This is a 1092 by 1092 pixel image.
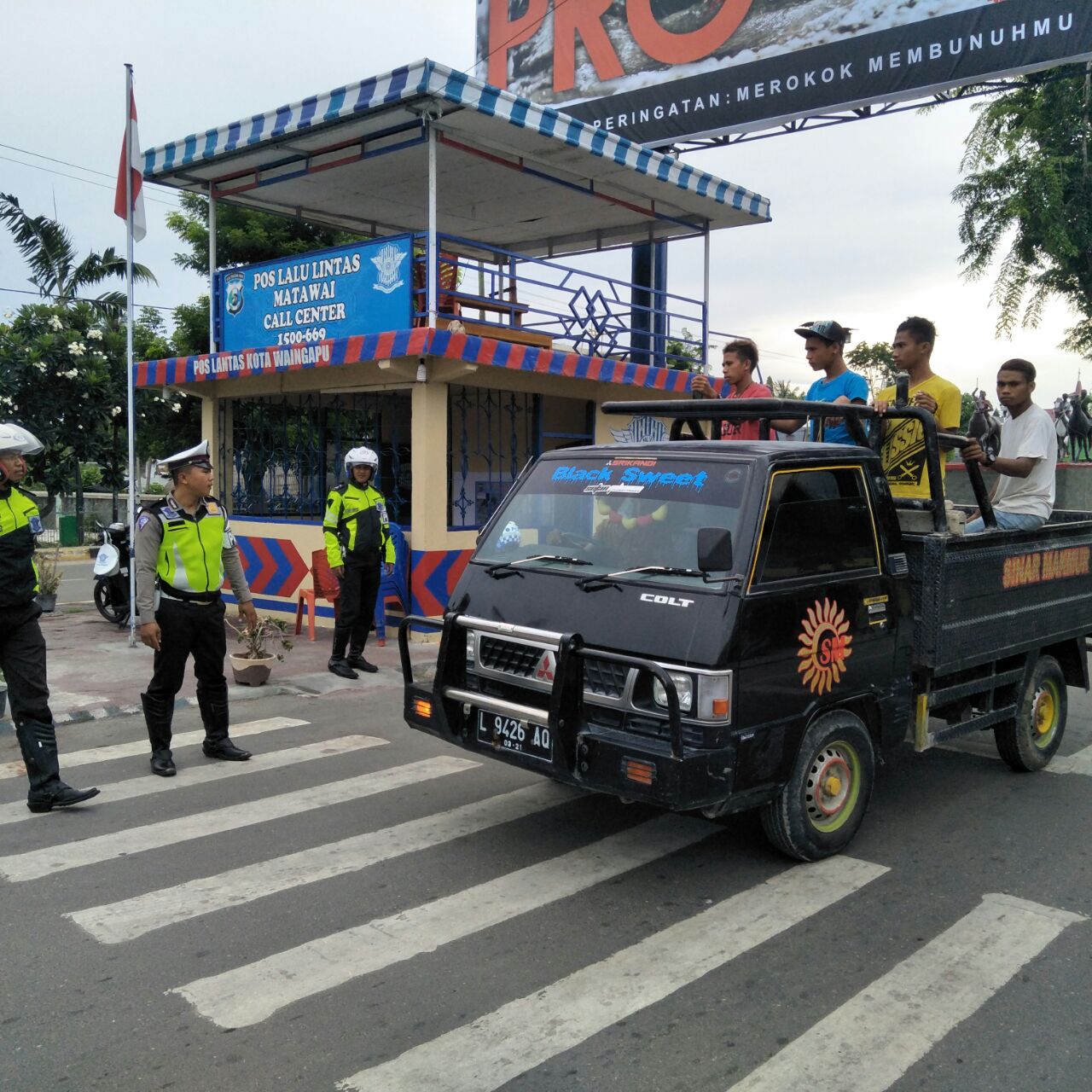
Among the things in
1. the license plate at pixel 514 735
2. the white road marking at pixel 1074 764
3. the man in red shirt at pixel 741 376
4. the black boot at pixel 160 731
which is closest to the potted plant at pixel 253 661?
the black boot at pixel 160 731

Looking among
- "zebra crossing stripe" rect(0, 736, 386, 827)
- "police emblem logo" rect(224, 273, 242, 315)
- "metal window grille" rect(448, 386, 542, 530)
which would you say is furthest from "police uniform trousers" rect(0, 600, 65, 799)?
"police emblem logo" rect(224, 273, 242, 315)

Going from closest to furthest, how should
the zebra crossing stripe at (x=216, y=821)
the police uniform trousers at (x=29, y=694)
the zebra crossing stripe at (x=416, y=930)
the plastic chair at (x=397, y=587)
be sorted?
the zebra crossing stripe at (x=416, y=930) < the zebra crossing stripe at (x=216, y=821) < the police uniform trousers at (x=29, y=694) < the plastic chair at (x=397, y=587)

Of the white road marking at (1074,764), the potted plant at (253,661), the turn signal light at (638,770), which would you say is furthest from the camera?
the potted plant at (253,661)

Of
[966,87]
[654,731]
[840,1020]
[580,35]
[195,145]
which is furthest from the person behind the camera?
[580,35]

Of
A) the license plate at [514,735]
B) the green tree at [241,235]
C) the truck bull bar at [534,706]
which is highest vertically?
the green tree at [241,235]

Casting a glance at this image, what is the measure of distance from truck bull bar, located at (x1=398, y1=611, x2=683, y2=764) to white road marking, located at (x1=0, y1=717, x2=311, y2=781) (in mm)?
2394

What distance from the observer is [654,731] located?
14.2ft

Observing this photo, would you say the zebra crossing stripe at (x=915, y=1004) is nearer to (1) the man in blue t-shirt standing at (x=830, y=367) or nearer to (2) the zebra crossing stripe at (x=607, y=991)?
(2) the zebra crossing stripe at (x=607, y=991)

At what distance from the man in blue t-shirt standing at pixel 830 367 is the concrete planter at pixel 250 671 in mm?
4873

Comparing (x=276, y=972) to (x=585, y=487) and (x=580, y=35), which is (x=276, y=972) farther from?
(x=580, y=35)

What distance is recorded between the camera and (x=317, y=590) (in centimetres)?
1116

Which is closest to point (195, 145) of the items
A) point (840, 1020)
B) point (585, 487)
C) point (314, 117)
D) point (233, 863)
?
point (314, 117)

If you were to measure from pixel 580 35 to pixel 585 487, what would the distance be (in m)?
14.9

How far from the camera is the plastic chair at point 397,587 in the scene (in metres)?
10.9
